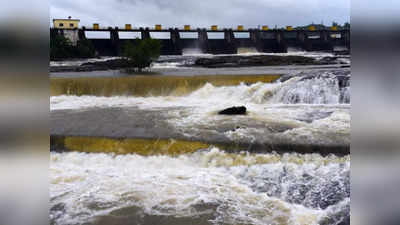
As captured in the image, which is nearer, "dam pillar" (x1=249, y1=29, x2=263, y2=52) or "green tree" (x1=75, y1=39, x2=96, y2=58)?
"green tree" (x1=75, y1=39, x2=96, y2=58)

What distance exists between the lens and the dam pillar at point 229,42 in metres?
23.8

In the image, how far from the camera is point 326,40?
1005 inches

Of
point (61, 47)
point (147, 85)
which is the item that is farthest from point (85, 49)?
point (147, 85)

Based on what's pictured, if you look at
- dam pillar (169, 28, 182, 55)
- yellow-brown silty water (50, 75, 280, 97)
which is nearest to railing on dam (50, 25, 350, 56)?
→ dam pillar (169, 28, 182, 55)

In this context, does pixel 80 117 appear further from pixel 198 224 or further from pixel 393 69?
pixel 393 69

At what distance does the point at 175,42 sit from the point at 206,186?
67.3ft

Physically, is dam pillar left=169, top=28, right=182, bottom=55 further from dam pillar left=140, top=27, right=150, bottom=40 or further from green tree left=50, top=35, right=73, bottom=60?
green tree left=50, top=35, right=73, bottom=60

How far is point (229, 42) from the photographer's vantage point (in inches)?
949

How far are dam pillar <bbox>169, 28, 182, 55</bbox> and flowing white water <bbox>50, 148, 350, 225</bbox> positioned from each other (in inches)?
752

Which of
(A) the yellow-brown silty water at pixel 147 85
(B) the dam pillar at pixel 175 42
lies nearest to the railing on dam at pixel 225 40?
(B) the dam pillar at pixel 175 42

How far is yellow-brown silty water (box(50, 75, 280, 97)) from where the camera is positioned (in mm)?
8406

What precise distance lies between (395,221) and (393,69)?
227mm

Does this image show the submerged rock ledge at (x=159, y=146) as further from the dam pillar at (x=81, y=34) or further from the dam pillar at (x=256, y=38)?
the dam pillar at (x=256, y=38)

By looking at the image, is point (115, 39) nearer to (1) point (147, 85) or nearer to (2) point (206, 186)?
(1) point (147, 85)
